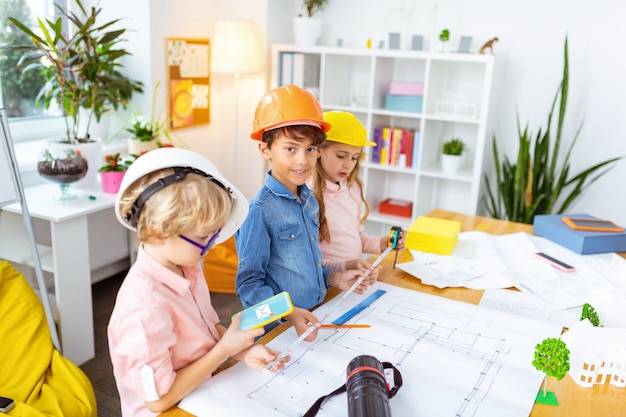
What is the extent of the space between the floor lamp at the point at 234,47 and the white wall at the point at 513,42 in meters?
0.21

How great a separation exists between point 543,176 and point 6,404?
9.90 feet

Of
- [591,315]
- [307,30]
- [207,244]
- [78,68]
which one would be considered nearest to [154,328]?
[207,244]

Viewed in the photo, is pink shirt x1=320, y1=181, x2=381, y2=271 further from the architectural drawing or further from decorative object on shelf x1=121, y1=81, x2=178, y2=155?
decorative object on shelf x1=121, y1=81, x2=178, y2=155

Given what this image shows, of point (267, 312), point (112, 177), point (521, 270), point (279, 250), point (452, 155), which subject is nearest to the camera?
point (267, 312)

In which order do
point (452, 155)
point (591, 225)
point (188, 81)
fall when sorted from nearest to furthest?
point (591, 225), point (452, 155), point (188, 81)

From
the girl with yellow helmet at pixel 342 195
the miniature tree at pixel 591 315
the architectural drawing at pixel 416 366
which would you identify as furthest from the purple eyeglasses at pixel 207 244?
the miniature tree at pixel 591 315

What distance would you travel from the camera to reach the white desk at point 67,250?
242 cm

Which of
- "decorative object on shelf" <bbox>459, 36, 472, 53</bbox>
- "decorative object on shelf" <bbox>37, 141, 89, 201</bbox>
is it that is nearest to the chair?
"decorative object on shelf" <bbox>37, 141, 89, 201</bbox>

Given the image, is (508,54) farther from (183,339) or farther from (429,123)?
(183,339)

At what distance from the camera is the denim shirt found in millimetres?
1450

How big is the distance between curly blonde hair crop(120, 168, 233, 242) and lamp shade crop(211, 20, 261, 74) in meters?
2.83

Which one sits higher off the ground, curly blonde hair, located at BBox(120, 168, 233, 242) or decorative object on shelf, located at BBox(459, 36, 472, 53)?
decorative object on shelf, located at BBox(459, 36, 472, 53)

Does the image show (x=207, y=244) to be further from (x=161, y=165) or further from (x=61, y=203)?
(x=61, y=203)

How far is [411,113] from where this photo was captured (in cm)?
371
